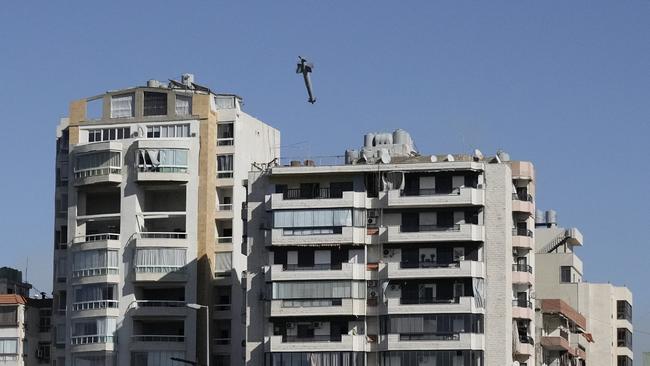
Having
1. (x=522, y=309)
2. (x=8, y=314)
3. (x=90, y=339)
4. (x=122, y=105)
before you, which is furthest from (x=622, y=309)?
(x=8, y=314)

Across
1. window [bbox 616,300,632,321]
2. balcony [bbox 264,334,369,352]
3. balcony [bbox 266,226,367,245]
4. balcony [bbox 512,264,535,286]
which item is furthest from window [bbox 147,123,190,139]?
window [bbox 616,300,632,321]

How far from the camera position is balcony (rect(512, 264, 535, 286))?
11966cm

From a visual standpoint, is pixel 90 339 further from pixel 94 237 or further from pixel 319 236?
pixel 319 236

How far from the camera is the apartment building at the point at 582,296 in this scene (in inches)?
5664

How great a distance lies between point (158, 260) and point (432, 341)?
25854 millimetres

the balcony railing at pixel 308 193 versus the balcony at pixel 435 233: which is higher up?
the balcony railing at pixel 308 193

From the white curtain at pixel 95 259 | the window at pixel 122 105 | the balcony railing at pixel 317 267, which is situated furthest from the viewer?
the window at pixel 122 105

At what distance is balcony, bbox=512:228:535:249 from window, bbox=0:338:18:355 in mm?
44649

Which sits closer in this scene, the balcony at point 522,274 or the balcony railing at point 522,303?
the balcony railing at point 522,303

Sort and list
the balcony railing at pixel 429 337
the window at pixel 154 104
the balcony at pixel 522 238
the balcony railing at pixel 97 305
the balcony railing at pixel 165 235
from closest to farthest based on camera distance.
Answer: the balcony railing at pixel 429 337, the balcony at pixel 522 238, the balcony railing at pixel 97 305, the balcony railing at pixel 165 235, the window at pixel 154 104

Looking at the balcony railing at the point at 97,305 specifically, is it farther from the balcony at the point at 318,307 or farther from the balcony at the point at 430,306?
the balcony at the point at 430,306

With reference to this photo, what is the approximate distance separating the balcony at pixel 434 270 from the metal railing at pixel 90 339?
25641 mm

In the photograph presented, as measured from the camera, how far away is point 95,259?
429 feet

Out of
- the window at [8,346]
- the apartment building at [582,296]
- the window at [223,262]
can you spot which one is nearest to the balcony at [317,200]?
the window at [223,262]
